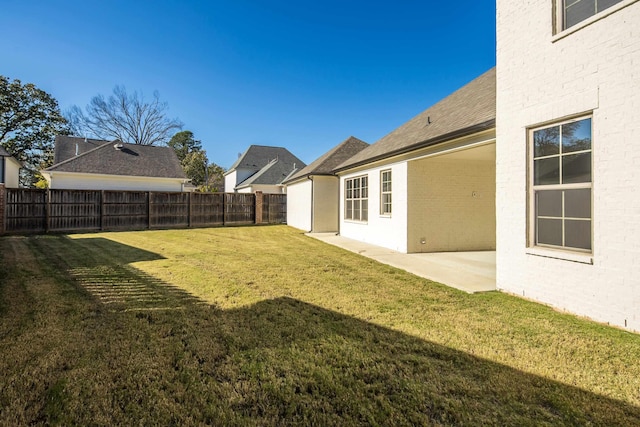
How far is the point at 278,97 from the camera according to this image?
20.2 m

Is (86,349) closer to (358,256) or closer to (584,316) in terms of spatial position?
(584,316)

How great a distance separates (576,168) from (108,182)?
22520 mm

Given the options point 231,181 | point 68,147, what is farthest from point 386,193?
point 231,181

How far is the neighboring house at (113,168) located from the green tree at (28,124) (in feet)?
34.7

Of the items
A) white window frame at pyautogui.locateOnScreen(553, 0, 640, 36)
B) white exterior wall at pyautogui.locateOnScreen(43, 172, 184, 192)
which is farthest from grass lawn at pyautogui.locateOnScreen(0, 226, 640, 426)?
white exterior wall at pyautogui.locateOnScreen(43, 172, 184, 192)

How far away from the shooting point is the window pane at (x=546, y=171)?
4594 mm

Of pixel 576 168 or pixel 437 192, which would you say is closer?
pixel 576 168

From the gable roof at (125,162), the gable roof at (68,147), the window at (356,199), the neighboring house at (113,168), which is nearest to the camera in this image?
the window at (356,199)

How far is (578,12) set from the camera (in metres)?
4.34

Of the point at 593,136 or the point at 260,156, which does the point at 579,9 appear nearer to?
the point at 593,136

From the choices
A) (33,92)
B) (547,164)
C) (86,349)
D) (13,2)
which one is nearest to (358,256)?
(547,164)

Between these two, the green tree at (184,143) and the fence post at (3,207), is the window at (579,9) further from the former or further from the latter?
the green tree at (184,143)

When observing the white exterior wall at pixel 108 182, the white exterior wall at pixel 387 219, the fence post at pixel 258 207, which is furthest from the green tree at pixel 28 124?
the white exterior wall at pixel 387 219

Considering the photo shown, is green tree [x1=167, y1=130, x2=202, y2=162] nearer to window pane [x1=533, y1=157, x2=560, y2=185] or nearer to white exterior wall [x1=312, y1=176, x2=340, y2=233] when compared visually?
white exterior wall [x1=312, y1=176, x2=340, y2=233]
